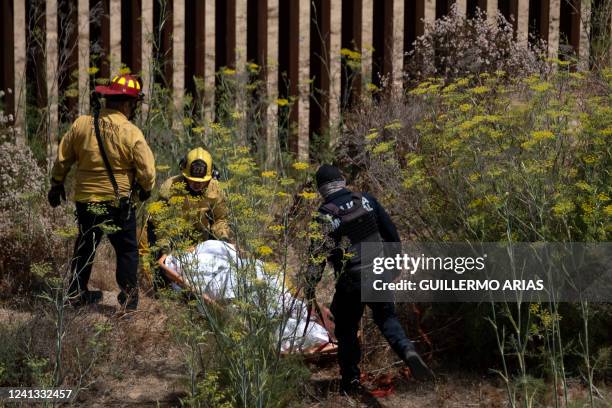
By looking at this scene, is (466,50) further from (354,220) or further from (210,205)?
(354,220)

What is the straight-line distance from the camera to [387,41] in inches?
409

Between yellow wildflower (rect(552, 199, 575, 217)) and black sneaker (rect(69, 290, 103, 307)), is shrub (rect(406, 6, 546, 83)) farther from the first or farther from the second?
yellow wildflower (rect(552, 199, 575, 217))

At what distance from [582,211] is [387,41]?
15.4 ft

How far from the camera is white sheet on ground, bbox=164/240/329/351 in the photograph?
219 inches

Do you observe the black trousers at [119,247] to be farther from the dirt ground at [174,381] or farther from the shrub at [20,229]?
the shrub at [20,229]

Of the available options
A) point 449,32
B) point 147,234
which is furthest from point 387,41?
point 147,234

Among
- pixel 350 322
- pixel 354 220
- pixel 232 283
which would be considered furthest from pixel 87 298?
pixel 354 220

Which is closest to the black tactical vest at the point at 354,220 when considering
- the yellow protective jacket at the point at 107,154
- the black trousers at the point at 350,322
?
the black trousers at the point at 350,322

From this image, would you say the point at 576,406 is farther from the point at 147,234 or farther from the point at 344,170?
the point at 344,170

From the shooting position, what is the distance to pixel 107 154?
6883 mm

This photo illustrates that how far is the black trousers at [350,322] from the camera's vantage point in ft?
19.7

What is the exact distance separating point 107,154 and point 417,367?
2.37 m

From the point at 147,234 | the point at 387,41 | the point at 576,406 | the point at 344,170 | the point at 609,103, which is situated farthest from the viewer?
the point at 387,41

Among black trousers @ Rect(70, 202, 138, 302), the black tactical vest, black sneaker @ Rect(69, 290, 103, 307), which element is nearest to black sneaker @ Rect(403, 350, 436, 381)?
the black tactical vest
